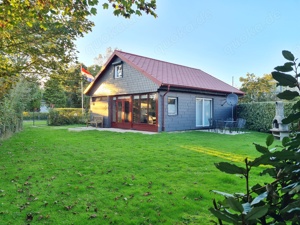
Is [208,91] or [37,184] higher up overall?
[208,91]

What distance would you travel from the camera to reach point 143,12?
10.9 feet

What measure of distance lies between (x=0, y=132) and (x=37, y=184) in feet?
22.9

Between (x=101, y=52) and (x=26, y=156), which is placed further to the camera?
(x=101, y=52)

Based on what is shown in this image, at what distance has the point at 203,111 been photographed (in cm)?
1502

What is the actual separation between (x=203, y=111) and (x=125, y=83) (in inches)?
222

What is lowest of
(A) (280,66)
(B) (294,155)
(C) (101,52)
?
(B) (294,155)

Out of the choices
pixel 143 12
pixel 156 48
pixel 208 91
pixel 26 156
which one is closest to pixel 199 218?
pixel 143 12

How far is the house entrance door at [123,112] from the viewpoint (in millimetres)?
15227

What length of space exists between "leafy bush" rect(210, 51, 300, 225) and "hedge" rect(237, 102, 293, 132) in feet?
44.2

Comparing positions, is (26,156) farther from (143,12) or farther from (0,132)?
(143,12)

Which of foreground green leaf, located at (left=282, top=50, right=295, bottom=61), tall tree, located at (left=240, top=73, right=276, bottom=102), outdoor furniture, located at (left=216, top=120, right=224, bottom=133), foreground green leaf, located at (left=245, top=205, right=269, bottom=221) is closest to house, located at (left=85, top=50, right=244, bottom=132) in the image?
outdoor furniture, located at (left=216, top=120, right=224, bottom=133)

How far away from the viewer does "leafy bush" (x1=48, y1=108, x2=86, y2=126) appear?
1995 centimetres

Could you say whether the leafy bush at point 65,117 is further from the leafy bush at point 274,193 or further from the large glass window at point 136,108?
the leafy bush at point 274,193

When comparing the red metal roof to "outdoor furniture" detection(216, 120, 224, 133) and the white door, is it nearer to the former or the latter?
the white door
